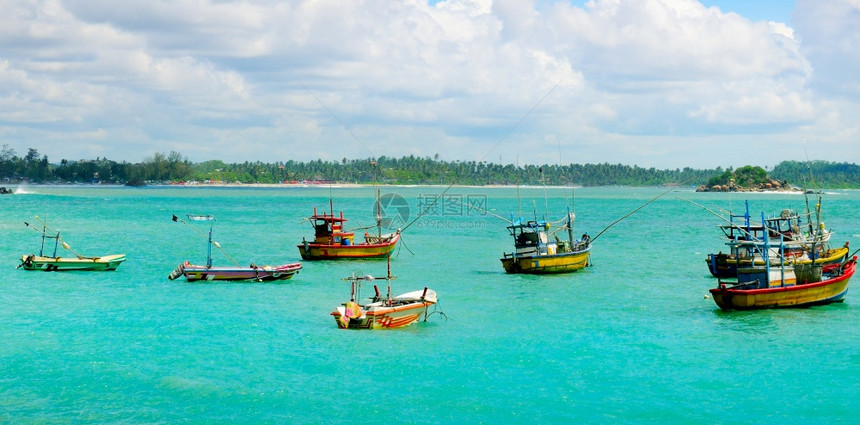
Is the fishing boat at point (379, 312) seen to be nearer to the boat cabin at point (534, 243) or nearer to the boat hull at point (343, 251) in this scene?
the boat cabin at point (534, 243)

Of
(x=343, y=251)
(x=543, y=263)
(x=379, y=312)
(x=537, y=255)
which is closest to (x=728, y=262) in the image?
(x=543, y=263)

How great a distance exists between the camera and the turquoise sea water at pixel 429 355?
21.1 m

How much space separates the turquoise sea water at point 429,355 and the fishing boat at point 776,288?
1.88 ft

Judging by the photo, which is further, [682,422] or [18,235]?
[18,235]

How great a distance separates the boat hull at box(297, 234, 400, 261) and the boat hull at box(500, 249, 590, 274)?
375 inches

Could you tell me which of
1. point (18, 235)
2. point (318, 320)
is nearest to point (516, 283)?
point (318, 320)

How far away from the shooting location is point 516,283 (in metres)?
41.1

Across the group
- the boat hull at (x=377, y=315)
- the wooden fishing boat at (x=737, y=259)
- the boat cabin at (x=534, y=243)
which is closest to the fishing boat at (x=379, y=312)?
the boat hull at (x=377, y=315)

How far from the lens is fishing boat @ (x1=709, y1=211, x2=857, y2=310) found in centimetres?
3158

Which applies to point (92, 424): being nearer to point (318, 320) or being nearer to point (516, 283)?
point (318, 320)

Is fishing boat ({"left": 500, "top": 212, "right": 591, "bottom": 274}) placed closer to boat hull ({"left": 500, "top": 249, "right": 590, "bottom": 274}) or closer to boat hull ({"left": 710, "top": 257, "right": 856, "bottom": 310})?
boat hull ({"left": 500, "top": 249, "right": 590, "bottom": 274})

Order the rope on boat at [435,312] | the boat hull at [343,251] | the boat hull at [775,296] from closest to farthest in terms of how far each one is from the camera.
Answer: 1. the rope on boat at [435,312]
2. the boat hull at [775,296]
3. the boat hull at [343,251]

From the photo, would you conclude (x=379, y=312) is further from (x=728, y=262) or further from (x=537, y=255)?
(x=728, y=262)

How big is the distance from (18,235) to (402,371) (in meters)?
57.2
